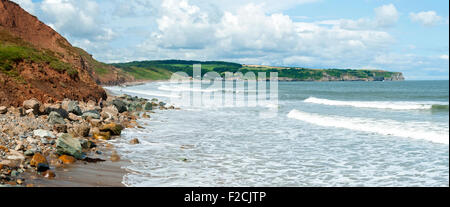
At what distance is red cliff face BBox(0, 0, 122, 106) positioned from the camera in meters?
19.1

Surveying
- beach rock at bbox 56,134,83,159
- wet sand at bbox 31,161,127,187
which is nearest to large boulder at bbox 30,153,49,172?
wet sand at bbox 31,161,127,187

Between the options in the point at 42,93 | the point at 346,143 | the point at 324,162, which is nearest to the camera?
the point at 324,162

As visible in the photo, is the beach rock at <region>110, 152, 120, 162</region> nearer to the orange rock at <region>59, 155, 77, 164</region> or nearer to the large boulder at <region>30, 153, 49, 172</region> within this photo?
the orange rock at <region>59, 155, 77, 164</region>

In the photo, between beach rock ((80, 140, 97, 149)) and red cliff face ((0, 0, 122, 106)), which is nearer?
beach rock ((80, 140, 97, 149))

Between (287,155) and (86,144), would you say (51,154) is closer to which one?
(86,144)

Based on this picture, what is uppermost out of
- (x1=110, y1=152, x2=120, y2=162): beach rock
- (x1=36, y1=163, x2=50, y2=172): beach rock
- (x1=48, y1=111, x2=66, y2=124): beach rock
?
(x1=48, y1=111, x2=66, y2=124): beach rock

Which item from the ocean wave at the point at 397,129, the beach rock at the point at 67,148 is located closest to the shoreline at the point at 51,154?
the beach rock at the point at 67,148

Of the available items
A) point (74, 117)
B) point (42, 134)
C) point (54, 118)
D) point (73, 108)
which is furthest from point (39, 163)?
point (73, 108)

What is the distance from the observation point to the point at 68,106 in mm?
17812

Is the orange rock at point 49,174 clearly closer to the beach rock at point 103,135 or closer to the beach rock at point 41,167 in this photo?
the beach rock at point 41,167

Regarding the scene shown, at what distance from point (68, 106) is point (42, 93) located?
11.9ft

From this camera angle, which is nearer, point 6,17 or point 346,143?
point 346,143
